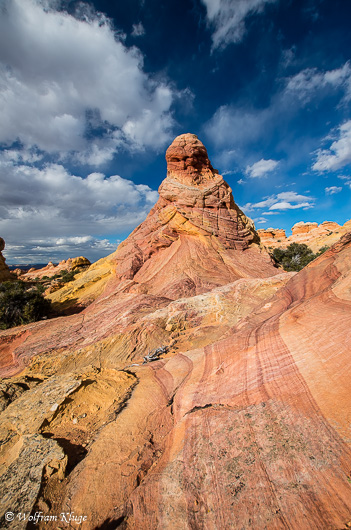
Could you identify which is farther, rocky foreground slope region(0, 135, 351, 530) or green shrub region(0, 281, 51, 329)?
Result: green shrub region(0, 281, 51, 329)

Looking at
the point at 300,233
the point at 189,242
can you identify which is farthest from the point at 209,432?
the point at 300,233

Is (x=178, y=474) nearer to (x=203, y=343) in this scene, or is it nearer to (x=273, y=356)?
(x=273, y=356)

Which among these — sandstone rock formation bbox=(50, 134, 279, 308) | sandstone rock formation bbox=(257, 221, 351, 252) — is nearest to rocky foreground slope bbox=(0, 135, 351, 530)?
sandstone rock formation bbox=(50, 134, 279, 308)

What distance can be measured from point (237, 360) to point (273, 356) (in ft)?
2.99

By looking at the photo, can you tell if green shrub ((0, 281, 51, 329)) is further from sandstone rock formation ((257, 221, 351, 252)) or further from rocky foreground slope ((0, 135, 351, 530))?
sandstone rock formation ((257, 221, 351, 252))

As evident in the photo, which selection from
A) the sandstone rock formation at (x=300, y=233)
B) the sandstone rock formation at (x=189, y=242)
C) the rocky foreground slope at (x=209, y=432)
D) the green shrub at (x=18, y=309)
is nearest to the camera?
the rocky foreground slope at (x=209, y=432)

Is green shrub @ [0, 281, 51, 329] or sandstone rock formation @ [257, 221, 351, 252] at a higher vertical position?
sandstone rock formation @ [257, 221, 351, 252]

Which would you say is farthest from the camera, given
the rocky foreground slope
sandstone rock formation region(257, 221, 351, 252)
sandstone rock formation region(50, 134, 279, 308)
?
sandstone rock formation region(257, 221, 351, 252)

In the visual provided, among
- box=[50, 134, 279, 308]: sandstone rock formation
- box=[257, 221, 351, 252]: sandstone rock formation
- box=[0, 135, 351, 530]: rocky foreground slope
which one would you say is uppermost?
box=[257, 221, 351, 252]: sandstone rock formation

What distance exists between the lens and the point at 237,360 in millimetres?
4973

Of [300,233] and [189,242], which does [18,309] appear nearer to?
[189,242]

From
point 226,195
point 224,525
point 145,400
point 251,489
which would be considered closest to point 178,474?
point 224,525

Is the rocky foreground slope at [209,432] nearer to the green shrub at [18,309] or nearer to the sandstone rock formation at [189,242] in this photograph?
the sandstone rock formation at [189,242]

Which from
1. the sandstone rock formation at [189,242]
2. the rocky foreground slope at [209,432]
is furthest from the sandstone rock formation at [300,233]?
the rocky foreground slope at [209,432]
